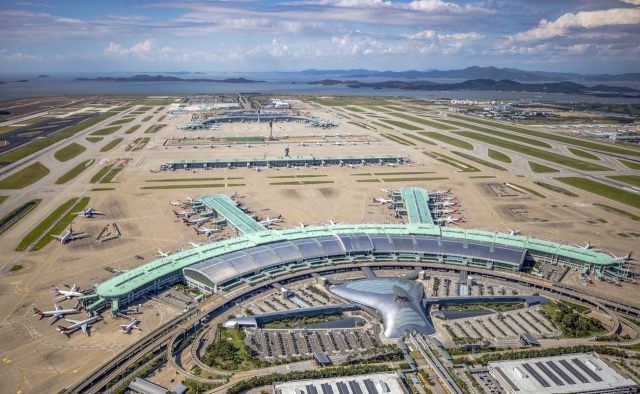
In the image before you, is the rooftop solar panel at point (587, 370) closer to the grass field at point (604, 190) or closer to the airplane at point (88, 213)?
the grass field at point (604, 190)

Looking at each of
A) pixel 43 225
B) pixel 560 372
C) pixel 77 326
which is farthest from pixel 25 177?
pixel 560 372

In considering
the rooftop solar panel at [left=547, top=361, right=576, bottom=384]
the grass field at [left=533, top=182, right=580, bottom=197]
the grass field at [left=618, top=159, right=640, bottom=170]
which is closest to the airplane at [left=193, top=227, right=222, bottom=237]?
the rooftop solar panel at [left=547, top=361, right=576, bottom=384]

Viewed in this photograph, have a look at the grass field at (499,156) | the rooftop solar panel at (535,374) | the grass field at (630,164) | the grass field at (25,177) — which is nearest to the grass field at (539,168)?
the grass field at (499,156)

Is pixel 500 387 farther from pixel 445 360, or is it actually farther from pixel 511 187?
pixel 511 187

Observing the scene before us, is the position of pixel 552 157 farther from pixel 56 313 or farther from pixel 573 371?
pixel 56 313

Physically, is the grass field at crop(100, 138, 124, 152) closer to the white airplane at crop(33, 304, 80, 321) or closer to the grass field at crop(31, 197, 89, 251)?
the grass field at crop(31, 197, 89, 251)

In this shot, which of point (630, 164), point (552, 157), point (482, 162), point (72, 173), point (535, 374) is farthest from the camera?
point (552, 157)

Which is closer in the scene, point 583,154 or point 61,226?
point 61,226
